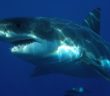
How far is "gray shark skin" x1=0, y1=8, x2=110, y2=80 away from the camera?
467cm

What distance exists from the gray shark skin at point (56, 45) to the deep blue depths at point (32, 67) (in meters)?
18.0

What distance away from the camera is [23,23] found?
16.2 ft

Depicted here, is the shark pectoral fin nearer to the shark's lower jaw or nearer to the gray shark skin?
the gray shark skin

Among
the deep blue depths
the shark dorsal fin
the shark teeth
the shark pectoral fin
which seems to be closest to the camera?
the shark teeth

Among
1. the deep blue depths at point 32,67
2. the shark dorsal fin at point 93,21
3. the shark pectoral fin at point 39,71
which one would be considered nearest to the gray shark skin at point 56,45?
the shark pectoral fin at point 39,71

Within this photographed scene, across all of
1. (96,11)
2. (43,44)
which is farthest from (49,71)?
(96,11)

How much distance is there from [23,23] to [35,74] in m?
1.61

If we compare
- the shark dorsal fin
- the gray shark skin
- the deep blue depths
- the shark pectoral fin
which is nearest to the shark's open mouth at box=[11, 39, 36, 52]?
the gray shark skin

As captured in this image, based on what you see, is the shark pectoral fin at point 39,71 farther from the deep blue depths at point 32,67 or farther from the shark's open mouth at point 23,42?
the deep blue depths at point 32,67

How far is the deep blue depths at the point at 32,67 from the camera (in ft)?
89.6

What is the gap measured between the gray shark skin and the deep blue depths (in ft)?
59.0

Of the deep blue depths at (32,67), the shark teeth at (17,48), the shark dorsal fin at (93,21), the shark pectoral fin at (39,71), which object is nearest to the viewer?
the shark teeth at (17,48)

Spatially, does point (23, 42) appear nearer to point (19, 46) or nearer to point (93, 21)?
point (19, 46)

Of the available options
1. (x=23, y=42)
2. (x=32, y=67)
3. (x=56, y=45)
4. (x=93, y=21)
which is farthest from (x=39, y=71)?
(x=32, y=67)
